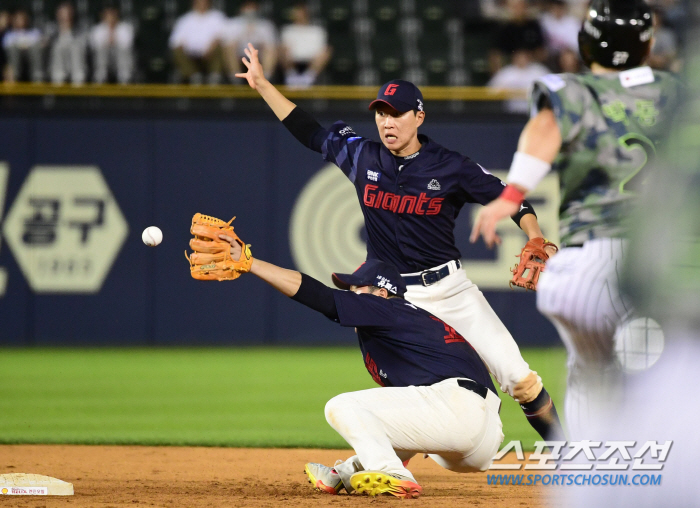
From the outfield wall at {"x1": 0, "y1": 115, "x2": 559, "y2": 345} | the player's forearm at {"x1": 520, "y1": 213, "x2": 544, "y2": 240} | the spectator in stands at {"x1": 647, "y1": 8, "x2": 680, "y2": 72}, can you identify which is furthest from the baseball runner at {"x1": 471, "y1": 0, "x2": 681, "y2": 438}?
the spectator in stands at {"x1": 647, "y1": 8, "x2": 680, "y2": 72}

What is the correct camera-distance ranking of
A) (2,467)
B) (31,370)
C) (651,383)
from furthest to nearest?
(31,370) < (2,467) < (651,383)

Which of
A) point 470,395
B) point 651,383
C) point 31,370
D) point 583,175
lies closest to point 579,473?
point 651,383

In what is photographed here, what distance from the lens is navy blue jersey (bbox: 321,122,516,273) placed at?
543cm

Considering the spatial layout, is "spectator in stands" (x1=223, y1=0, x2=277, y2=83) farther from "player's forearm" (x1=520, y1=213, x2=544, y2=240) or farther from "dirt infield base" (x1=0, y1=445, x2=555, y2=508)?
"player's forearm" (x1=520, y1=213, x2=544, y2=240)

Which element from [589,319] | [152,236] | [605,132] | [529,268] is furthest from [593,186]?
[152,236]

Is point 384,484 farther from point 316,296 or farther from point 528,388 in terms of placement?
point 528,388

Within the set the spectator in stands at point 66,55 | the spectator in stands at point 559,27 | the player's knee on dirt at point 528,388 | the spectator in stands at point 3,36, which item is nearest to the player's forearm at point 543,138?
the player's knee on dirt at point 528,388

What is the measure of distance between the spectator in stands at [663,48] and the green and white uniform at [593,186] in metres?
9.28

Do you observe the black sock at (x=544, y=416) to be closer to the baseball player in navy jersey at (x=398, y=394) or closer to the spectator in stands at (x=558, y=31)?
the baseball player in navy jersey at (x=398, y=394)

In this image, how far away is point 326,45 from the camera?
14023 mm

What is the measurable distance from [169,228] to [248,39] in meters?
2.78

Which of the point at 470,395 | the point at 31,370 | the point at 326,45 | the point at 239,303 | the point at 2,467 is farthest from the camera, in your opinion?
the point at 326,45

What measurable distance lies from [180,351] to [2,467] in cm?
652

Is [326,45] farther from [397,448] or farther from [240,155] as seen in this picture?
[397,448]
